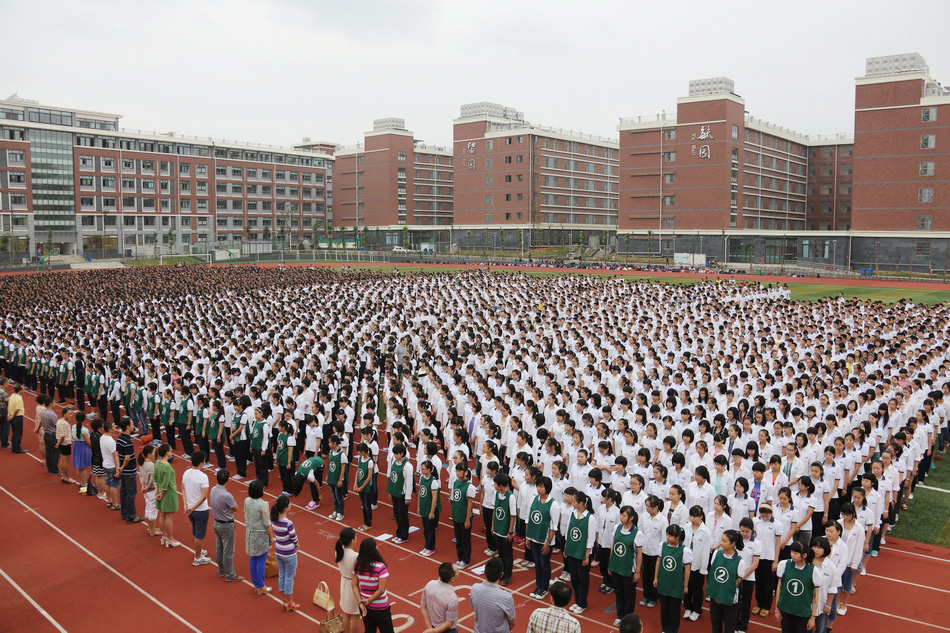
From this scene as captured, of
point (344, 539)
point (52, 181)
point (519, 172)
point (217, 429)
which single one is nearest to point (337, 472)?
point (217, 429)

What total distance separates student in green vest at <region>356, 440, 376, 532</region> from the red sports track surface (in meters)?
0.26

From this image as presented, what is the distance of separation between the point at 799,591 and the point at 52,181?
258ft

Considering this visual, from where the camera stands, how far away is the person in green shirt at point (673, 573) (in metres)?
7.21

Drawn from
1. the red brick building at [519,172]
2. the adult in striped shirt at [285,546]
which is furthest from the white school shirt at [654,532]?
the red brick building at [519,172]

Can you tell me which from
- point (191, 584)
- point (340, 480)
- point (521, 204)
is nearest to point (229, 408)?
point (340, 480)

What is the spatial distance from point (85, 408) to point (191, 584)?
10853 mm

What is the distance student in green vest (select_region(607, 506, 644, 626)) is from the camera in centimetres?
756

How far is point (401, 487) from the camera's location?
9.73 meters

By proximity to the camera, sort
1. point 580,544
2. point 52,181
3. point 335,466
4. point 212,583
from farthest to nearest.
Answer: point 52,181 < point 335,466 < point 212,583 < point 580,544

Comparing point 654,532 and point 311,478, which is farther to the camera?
point 311,478

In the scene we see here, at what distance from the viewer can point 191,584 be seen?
8.78m

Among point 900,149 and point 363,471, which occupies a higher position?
point 900,149

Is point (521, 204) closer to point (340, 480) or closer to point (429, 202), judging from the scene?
point (429, 202)

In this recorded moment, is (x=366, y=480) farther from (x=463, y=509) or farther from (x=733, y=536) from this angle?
(x=733, y=536)
